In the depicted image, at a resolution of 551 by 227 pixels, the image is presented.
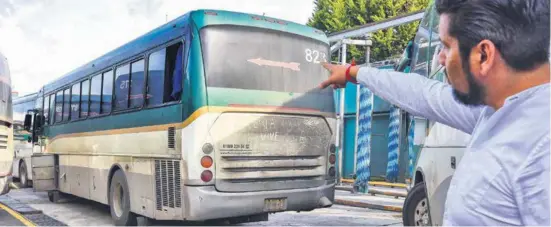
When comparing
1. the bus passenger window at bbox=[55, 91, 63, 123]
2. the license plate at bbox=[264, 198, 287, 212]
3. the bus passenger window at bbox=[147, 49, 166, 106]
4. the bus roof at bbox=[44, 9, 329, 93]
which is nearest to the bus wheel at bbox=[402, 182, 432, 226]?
the license plate at bbox=[264, 198, 287, 212]

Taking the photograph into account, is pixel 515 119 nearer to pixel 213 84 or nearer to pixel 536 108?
pixel 536 108

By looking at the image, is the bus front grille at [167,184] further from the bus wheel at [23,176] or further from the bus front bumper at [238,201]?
the bus wheel at [23,176]

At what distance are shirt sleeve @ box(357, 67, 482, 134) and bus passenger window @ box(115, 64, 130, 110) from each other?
7214mm

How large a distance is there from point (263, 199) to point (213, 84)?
1.74 meters

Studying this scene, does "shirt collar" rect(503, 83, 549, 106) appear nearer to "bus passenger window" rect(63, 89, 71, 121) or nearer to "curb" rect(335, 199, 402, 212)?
"curb" rect(335, 199, 402, 212)

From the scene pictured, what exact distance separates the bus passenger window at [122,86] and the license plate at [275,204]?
9.73ft

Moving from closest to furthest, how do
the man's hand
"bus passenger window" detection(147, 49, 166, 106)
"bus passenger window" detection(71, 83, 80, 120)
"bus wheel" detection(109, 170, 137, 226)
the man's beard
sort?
1. the man's beard
2. the man's hand
3. "bus passenger window" detection(147, 49, 166, 106)
4. "bus wheel" detection(109, 170, 137, 226)
5. "bus passenger window" detection(71, 83, 80, 120)

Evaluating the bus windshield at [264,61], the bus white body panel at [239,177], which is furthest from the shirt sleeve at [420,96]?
the bus white body panel at [239,177]

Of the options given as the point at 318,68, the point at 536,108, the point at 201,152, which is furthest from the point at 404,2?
the point at 536,108

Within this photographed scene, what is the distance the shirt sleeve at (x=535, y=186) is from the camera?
1.17 metres

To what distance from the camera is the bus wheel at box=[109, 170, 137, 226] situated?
8219 mm

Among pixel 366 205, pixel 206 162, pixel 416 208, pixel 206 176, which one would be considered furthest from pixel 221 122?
pixel 366 205

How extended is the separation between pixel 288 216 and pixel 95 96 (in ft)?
14.1

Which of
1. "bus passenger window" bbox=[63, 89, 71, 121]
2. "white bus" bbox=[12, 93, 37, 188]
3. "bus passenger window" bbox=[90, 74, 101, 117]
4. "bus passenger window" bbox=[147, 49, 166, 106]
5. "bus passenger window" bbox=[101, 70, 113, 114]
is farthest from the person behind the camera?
"white bus" bbox=[12, 93, 37, 188]
